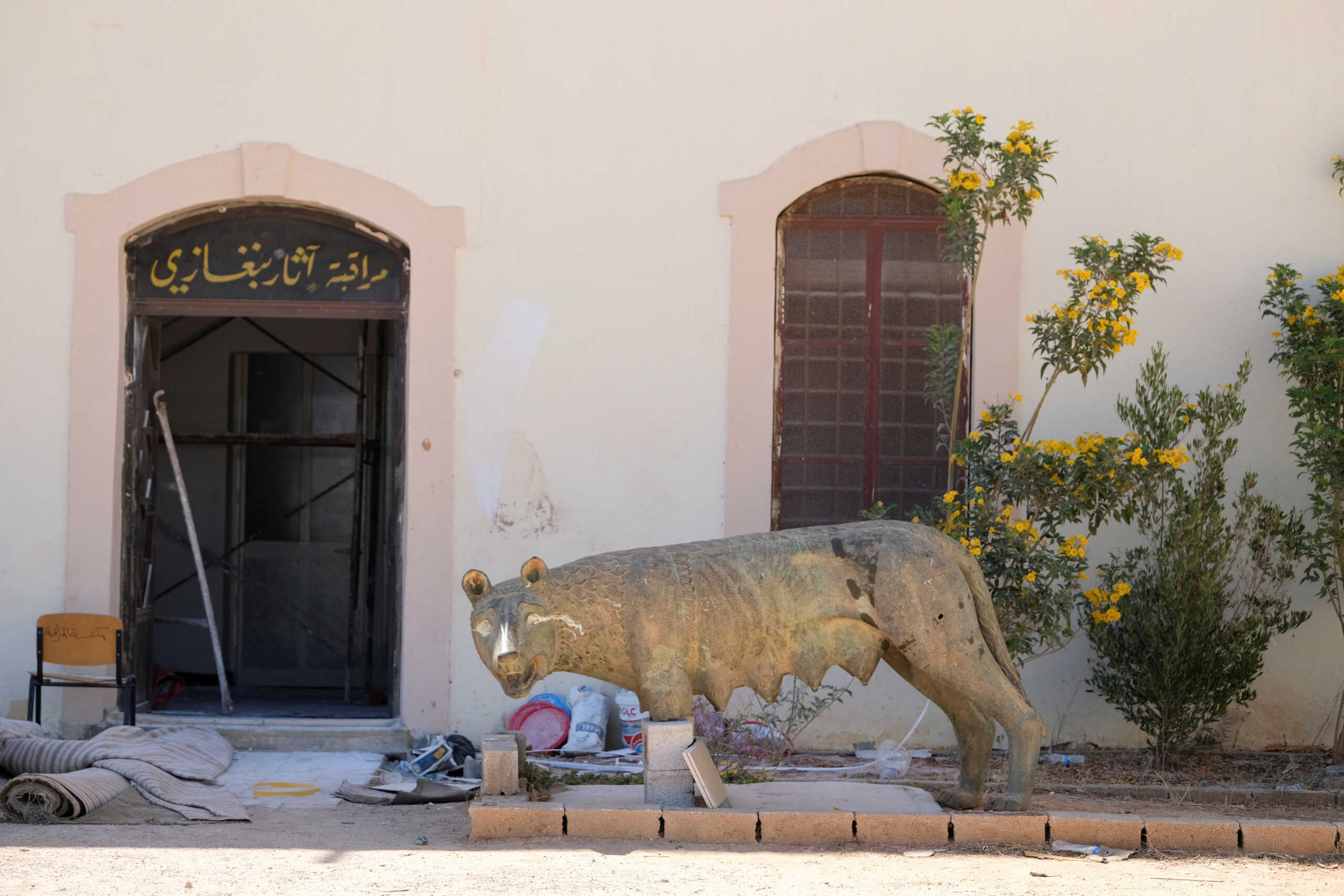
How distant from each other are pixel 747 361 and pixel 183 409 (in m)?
5.23

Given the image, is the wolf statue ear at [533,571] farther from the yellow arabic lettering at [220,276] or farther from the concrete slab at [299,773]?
the yellow arabic lettering at [220,276]

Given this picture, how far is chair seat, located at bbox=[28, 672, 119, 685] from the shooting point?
730cm

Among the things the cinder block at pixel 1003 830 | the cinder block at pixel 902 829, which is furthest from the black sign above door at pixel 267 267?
the cinder block at pixel 1003 830

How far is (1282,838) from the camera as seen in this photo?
17.2ft

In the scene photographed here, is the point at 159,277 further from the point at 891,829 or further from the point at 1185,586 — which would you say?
the point at 1185,586

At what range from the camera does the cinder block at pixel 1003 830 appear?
5270 millimetres

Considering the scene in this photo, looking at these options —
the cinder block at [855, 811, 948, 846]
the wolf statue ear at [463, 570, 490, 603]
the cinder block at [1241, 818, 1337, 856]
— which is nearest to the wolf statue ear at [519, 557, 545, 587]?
the wolf statue ear at [463, 570, 490, 603]

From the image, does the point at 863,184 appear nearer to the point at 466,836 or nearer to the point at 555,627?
the point at 555,627

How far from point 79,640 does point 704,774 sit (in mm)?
3859

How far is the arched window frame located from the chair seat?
3450 millimetres

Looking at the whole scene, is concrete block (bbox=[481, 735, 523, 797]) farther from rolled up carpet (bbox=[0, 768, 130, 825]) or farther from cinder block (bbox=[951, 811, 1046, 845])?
cinder block (bbox=[951, 811, 1046, 845])

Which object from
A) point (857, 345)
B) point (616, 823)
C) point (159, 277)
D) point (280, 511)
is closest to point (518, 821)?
point (616, 823)

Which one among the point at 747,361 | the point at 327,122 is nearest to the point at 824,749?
the point at 747,361

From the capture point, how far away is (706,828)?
17.2 feet
